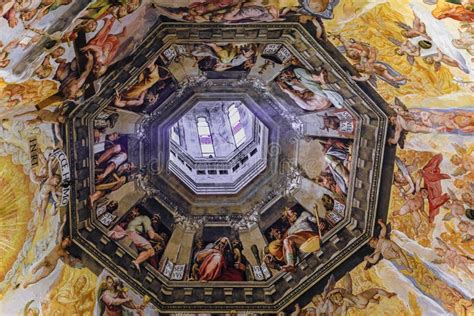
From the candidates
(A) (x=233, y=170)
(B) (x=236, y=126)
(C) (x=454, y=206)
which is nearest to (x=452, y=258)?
(C) (x=454, y=206)

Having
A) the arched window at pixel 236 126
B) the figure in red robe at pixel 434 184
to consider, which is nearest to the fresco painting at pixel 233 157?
the figure in red robe at pixel 434 184

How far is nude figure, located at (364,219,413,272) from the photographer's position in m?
14.3

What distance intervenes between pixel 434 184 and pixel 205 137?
824cm

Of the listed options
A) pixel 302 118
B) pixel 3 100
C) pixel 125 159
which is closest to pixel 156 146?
pixel 125 159

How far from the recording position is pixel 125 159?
15.1 m

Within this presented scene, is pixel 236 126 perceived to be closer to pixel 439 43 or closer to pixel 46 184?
pixel 46 184

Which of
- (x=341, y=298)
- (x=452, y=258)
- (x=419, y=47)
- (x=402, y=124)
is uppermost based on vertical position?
(x=419, y=47)

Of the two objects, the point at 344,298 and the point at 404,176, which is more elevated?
the point at 404,176

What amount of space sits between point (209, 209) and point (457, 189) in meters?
6.48

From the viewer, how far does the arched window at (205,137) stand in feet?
62.1

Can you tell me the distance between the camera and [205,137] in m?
19.6

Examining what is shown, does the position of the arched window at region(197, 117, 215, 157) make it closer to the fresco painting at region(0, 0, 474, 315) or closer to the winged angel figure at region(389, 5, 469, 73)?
the fresco painting at region(0, 0, 474, 315)

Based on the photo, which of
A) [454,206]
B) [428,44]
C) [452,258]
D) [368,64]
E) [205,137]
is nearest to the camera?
[428,44]

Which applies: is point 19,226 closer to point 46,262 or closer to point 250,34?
point 46,262
